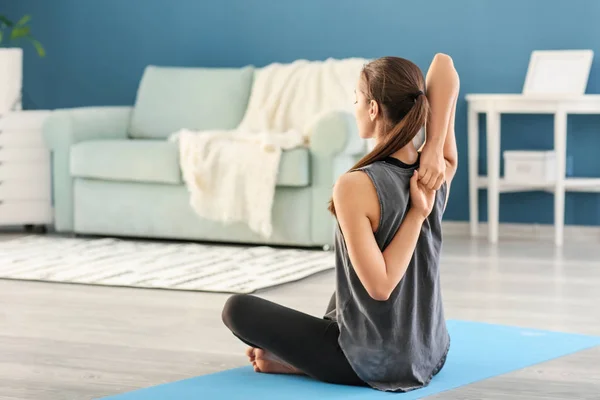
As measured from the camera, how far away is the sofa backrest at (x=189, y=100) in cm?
541

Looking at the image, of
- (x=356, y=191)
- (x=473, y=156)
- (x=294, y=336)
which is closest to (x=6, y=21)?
(x=473, y=156)

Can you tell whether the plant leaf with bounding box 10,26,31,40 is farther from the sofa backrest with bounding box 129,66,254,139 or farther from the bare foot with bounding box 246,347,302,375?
the bare foot with bounding box 246,347,302,375

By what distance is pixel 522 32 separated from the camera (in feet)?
17.3

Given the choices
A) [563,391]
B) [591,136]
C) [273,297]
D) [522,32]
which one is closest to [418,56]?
[522,32]

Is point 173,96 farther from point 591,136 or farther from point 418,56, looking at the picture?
point 591,136

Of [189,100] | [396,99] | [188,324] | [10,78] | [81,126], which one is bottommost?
[188,324]

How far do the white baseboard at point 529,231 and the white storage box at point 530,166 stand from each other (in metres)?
0.36

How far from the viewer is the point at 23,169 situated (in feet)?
17.6

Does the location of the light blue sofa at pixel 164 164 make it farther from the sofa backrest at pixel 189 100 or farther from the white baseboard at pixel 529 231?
the white baseboard at pixel 529 231

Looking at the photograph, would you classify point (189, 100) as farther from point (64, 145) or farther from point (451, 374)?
point (451, 374)

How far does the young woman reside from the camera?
2176 mm

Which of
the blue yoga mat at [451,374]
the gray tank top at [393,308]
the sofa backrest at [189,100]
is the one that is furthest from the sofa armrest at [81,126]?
the gray tank top at [393,308]

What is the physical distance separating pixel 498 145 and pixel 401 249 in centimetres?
303

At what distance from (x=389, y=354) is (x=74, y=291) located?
5.81 ft
